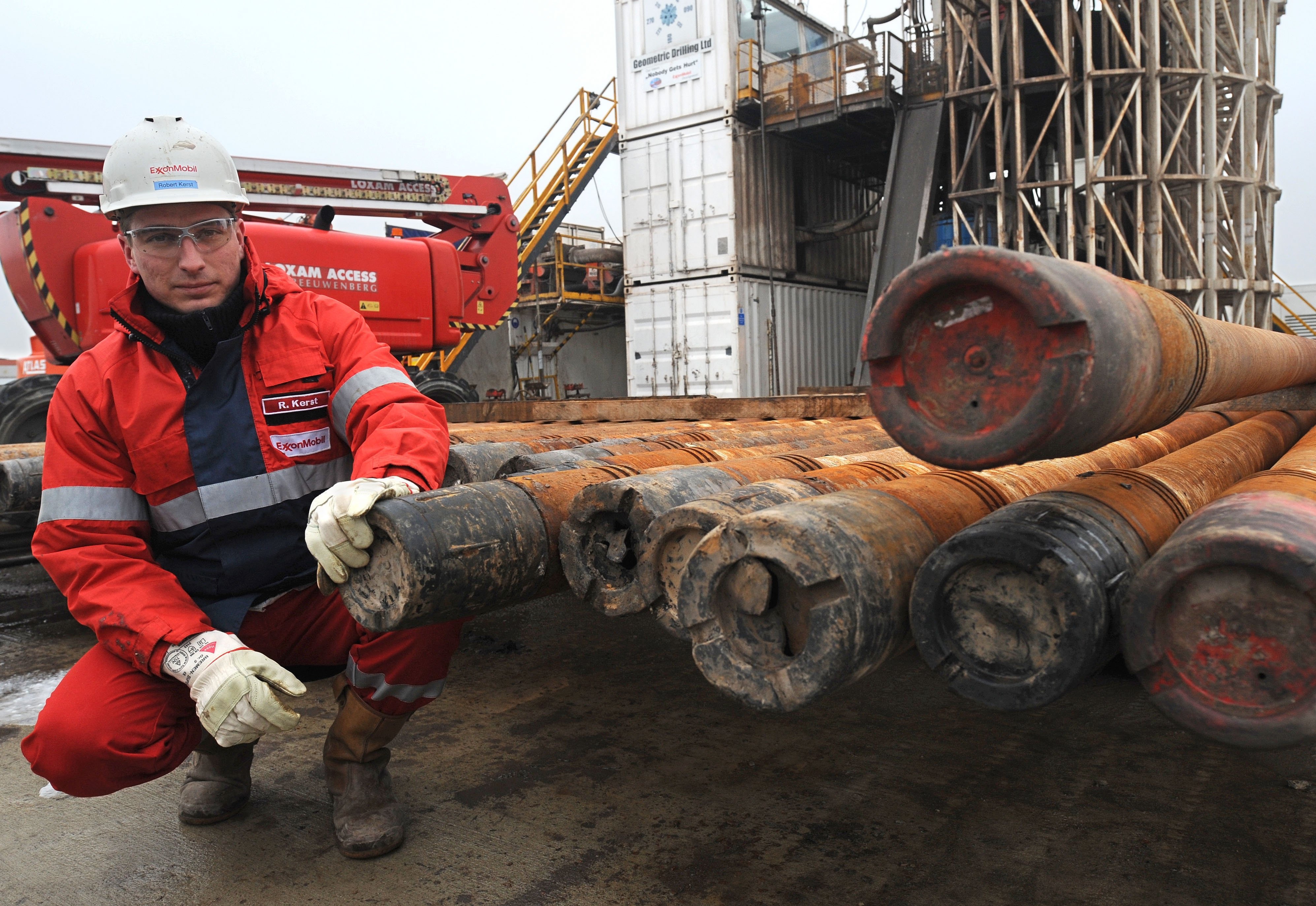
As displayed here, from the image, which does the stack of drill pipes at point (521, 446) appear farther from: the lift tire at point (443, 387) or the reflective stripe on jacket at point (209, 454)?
the lift tire at point (443, 387)

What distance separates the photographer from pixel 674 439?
404 cm

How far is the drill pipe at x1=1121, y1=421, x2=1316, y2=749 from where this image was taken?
130 cm

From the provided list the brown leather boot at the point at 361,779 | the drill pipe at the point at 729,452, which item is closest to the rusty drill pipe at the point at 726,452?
the drill pipe at the point at 729,452

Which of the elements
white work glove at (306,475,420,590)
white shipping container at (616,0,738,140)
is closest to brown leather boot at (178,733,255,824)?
white work glove at (306,475,420,590)

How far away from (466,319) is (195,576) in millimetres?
7004

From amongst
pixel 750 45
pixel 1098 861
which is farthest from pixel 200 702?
pixel 750 45

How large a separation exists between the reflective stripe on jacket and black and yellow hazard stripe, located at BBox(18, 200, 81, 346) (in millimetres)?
4816

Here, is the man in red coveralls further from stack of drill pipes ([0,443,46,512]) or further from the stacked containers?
the stacked containers

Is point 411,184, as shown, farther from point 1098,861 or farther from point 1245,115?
point 1245,115

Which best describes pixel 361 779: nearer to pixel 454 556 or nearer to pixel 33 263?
pixel 454 556

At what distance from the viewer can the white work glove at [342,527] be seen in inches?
72.5

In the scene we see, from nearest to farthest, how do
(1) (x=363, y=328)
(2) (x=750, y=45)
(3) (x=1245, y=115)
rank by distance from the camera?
(1) (x=363, y=328), (3) (x=1245, y=115), (2) (x=750, y=45)

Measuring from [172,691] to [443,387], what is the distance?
7089 mm

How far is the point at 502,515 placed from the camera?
2.08 metres
